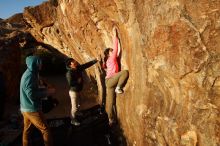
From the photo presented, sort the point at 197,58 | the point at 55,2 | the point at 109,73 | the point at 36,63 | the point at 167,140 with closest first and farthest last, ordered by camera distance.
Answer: the point at 197,58 → the point at 167,140 → the point at 36,63 → the point at 109,73 → the point at 55,2

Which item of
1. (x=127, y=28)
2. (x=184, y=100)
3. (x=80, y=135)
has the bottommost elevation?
(x=80, y=135)

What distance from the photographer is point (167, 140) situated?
7.38 m

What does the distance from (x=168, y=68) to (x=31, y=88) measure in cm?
337

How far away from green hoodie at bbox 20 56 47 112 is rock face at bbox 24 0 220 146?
2071 mm

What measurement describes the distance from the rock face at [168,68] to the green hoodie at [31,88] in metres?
2.07

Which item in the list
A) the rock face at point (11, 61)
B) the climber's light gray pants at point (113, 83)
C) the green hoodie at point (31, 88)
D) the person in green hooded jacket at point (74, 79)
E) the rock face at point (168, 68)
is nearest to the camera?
the rock face at point (168, 68)

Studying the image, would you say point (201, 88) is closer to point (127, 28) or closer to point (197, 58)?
point (197, 58)

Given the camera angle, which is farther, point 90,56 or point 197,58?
point 90,56

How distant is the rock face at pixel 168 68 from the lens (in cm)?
649

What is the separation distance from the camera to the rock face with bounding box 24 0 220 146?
649cm

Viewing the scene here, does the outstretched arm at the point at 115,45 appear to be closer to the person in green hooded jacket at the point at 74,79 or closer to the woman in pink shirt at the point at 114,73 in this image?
the woman in pink shirt at the point at 114,73

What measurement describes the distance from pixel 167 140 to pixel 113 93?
287 cm

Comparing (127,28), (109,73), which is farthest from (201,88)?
(109,73)

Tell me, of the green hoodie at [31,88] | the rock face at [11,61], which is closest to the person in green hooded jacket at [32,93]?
the green hoodie at [31,88]
